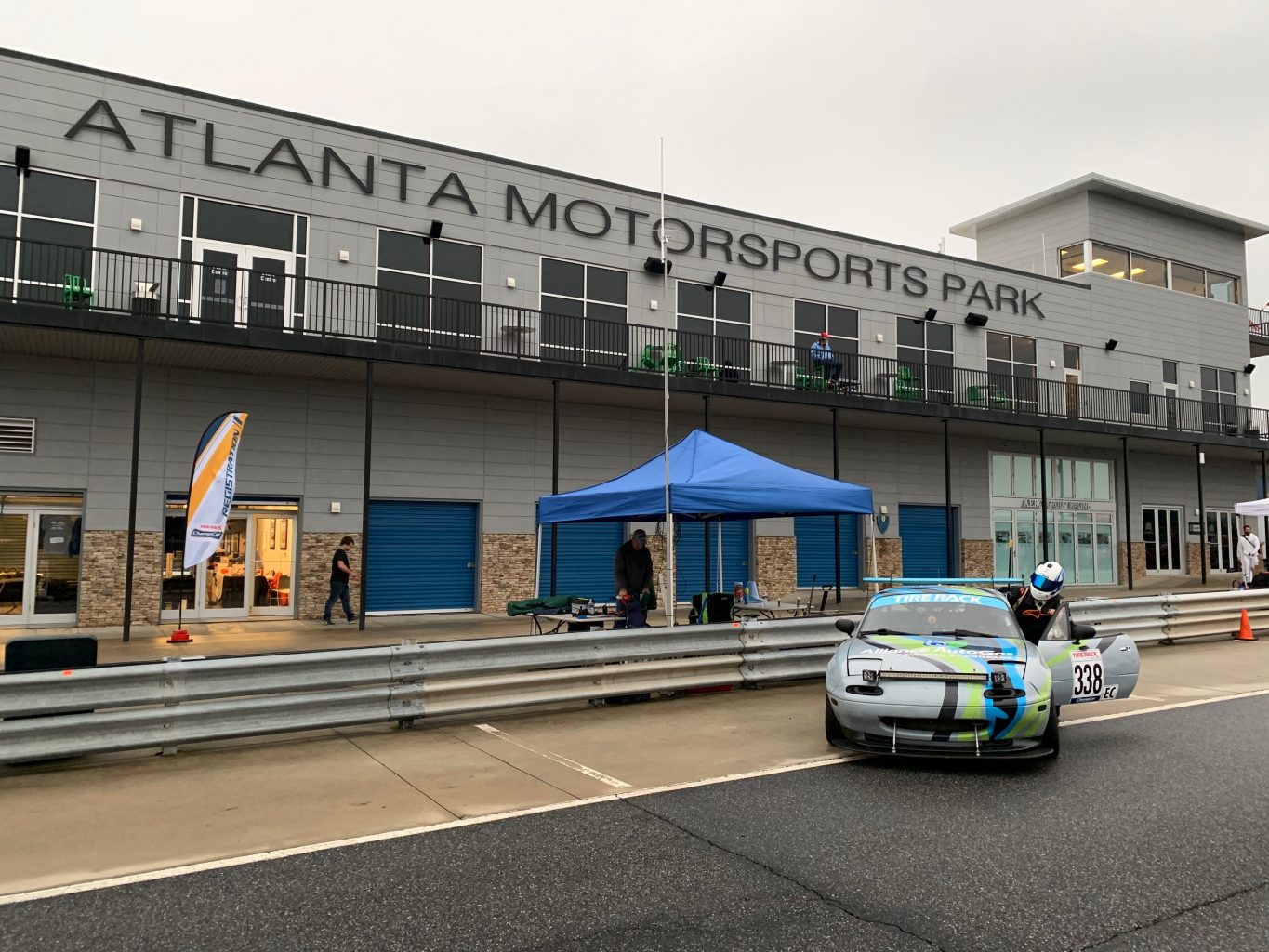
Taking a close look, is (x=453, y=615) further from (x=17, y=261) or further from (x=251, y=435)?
(x=17, y=261)

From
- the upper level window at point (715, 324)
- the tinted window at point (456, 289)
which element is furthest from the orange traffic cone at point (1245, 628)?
the tinted window at point (456, 289)

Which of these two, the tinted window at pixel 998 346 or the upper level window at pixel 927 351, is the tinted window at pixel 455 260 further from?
the tinted window at pixel 998 346

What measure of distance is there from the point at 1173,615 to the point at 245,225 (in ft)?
56.7

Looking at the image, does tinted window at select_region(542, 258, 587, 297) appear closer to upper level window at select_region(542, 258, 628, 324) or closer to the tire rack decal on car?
upper level window at select_region(542, 258, 628, 324)

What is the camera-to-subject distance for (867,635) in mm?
7219

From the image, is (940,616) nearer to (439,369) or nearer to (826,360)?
(439,369)

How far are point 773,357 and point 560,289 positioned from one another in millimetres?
5907

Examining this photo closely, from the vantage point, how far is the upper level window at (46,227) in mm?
15227

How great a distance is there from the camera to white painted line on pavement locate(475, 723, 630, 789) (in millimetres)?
6113

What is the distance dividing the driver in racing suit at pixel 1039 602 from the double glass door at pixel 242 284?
13.4 m

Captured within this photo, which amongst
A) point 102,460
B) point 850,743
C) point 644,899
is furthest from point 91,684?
point 102,460

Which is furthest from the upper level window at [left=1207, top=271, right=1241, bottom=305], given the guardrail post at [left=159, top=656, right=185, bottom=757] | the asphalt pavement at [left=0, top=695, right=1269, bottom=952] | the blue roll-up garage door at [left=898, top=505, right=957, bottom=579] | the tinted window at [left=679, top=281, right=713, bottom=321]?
the guardrail post at [left=159, top=656, right=185, bottom=757]

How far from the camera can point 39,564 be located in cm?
1550

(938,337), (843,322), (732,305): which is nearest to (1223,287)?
(938,337)
